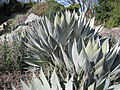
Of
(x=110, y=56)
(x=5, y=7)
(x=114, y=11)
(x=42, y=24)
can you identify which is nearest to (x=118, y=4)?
(x=114, y=11)

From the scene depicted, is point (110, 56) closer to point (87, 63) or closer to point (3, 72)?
point (87, 63)

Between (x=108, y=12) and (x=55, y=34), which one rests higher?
(x=55, y=34)

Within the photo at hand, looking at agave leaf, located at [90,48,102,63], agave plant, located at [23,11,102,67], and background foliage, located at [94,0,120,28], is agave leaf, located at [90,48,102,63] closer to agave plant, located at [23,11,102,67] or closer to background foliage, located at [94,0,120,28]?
agave plant, located at [23,11,102,67]

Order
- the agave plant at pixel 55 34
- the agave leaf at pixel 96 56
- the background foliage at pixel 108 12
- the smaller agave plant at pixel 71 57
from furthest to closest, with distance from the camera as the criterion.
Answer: the background foliage at pixel 108 12 < the agave plant at pixel 55 34 < the agave leaf at pixel 96 56 < the smaller agave plant at pixel 71 57

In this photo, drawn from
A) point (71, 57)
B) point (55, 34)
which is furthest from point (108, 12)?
point (71, 57)

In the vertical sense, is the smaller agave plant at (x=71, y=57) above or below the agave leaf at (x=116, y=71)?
above

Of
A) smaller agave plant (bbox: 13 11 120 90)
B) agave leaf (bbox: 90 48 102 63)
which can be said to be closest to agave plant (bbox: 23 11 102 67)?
smaller agave plant (bbox: 13 11 120 90)

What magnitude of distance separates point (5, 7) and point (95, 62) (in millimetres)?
28158

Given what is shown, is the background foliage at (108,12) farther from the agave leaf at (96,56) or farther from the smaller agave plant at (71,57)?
the agave leaf at (96,56)

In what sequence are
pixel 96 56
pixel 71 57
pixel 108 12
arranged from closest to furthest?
pixel 96 56, pixel 71 57, pixel 108 12

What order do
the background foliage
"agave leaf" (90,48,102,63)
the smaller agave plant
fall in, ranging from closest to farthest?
the smaller agave plant → "agave leaf" (90,48,102,63) → the background foliage

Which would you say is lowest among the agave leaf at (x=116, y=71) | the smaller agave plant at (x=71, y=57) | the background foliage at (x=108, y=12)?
the background foliage at (x=108, y=12)

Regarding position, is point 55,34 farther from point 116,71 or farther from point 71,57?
point 116,71

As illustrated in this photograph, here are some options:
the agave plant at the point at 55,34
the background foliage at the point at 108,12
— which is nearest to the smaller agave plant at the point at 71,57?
the agave plant at the point at 55,34
